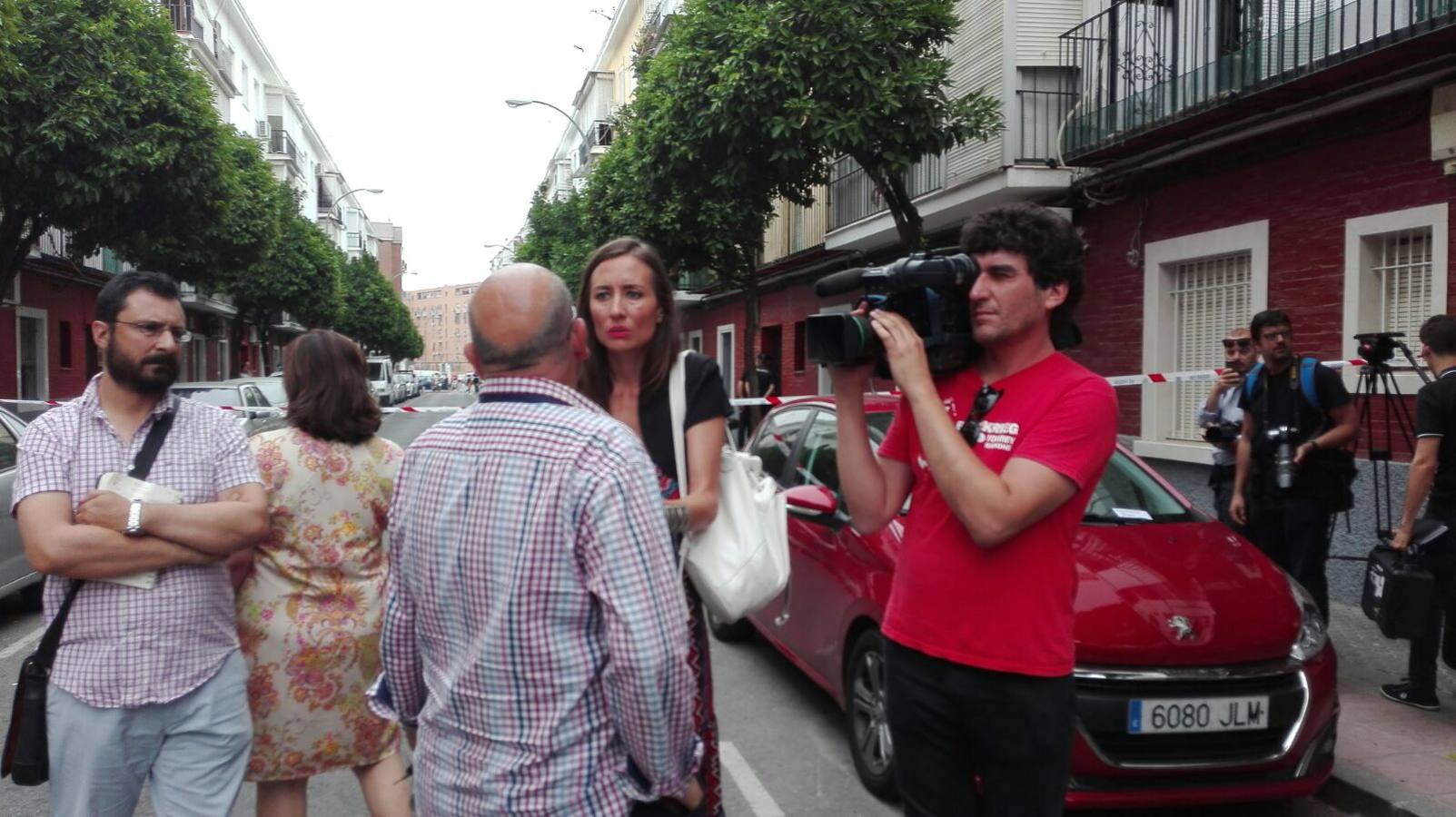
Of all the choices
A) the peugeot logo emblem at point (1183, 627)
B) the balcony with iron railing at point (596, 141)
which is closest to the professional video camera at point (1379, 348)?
the peugeot logo emblem at point (1183, 627)

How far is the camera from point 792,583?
543cm

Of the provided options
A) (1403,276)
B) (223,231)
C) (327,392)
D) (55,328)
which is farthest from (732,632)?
(55,328)

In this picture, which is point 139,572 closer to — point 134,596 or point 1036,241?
point 134,596

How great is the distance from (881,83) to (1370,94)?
4804mm

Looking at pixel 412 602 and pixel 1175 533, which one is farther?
pixel 1175 533

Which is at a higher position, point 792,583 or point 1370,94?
point 1370,94

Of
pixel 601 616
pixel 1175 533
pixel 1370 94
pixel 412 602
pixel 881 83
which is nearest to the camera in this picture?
pixel 601 616

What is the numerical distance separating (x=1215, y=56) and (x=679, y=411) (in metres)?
9.37

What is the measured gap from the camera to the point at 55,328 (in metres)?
26.1

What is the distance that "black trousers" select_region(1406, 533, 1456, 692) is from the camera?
16.8 ft

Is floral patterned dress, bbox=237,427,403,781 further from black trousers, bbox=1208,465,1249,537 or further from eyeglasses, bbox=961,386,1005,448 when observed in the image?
black trousers, bbox=1208,465,1249,537

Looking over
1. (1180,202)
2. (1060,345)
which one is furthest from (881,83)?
(1060,345)

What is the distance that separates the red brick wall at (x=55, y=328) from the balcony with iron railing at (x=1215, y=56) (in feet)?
71.4

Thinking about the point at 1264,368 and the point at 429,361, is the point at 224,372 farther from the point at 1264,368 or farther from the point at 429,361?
the point at 429,361
